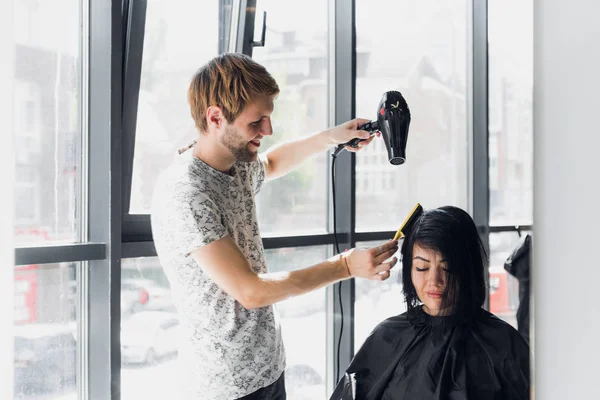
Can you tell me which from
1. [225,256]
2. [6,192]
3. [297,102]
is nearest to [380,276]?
[225,256]

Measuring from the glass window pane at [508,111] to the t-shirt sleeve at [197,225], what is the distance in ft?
3.76

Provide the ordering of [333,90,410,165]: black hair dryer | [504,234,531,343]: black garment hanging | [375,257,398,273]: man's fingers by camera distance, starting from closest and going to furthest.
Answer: [504,234,531,343]: black garment hanging
[375,257,398,273]: man's fingers
[333,90,410,165]: black hair dryer

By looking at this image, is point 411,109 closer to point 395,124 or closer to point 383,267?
point 395,124

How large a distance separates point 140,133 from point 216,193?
0.80m

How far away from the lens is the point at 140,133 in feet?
8.42

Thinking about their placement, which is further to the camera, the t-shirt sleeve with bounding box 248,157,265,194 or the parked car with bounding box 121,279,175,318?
the parked car with bounding box 121,279,175,318

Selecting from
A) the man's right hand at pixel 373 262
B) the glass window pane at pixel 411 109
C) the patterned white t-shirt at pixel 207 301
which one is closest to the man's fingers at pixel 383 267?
the man's right hand at pixel 373 262

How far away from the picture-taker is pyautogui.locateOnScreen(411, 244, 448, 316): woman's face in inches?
75.3

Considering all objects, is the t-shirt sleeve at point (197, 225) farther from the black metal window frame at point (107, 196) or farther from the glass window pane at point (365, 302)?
the glass window pane at point (365, 302)

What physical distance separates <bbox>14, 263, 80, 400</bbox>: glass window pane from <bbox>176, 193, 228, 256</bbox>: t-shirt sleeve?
74 centimetres

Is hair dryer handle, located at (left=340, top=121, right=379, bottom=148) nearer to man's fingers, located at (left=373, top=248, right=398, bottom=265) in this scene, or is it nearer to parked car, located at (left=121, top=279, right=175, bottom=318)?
man's fingers, located at (left=373, top=248, right=398, bottom=265)

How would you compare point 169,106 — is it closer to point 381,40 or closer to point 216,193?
point 216,193

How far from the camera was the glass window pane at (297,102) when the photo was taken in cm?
325

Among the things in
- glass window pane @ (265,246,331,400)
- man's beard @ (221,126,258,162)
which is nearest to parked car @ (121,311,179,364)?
glass window pane @ (265,246,331,400)
